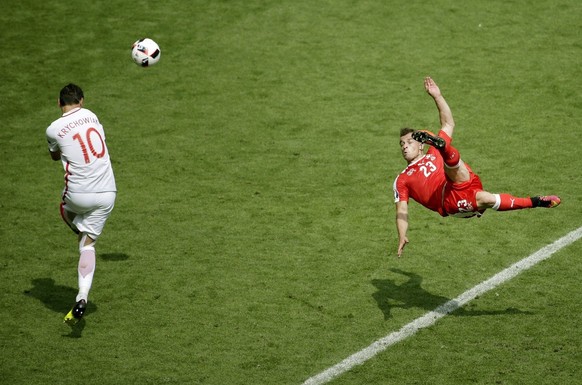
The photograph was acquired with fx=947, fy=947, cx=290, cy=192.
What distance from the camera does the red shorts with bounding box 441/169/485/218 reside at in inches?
437

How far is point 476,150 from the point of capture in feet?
51.1

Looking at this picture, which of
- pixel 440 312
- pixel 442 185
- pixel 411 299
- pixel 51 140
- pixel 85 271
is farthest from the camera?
pixel 411 299

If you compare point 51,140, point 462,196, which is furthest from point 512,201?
point 51,140

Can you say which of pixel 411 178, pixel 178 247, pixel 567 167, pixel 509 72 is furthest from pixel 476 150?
pixel 178 247

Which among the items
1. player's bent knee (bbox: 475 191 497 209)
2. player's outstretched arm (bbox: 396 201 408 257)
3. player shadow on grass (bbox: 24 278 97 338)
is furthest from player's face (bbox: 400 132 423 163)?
player shadow on grass (bbox: 24 278 97 338)

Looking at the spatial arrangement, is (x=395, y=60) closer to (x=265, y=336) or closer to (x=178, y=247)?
(x=178, y=247)

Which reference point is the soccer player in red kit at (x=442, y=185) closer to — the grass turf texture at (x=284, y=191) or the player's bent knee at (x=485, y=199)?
the player's bent knee at (x=485, y=199)

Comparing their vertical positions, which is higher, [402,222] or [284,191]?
[402,222]

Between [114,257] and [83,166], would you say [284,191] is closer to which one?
[114,257]

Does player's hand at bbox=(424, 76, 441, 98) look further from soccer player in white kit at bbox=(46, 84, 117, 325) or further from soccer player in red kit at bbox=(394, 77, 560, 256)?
soccer player in white kit at bbox=(46, 84, 117, 325)

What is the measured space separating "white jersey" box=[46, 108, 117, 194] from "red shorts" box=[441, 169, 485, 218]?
4.05 m

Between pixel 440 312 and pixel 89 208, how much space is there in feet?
14.2

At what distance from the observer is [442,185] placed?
1140cm

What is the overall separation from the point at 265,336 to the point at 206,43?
9.75 metres
